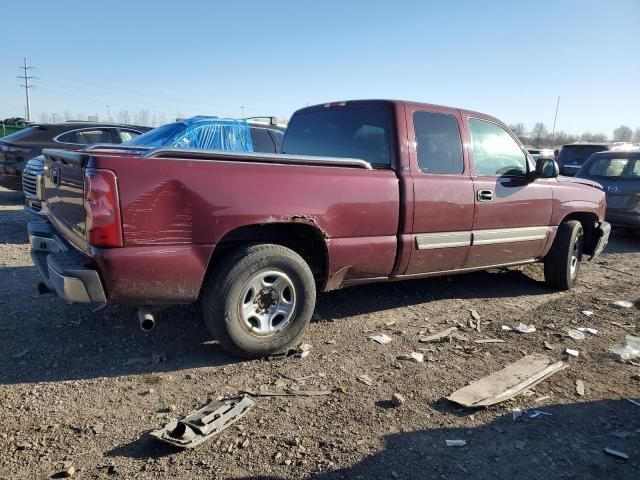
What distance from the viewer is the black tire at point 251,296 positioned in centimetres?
348

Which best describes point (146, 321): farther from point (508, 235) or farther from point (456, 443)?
point (508, 235)

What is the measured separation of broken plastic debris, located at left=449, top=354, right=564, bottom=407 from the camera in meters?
3.27

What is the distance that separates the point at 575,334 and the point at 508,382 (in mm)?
1445

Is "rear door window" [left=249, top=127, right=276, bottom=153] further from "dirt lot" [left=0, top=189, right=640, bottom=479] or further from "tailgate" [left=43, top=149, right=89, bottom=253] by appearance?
"tailgate" [left=43, top=149, right=89, bottom=253]

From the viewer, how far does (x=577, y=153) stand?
13.8 metres

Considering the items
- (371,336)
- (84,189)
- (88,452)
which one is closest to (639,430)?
(371,336)

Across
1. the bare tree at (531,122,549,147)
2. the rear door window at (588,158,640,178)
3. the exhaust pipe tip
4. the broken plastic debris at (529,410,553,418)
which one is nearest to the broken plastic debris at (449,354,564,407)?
the broken plastic debris at (529,410,553,418)

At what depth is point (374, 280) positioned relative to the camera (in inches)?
169

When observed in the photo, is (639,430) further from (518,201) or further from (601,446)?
(518,201)

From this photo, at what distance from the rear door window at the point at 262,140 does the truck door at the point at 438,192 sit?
13.2 ft

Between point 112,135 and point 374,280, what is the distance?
24.1 ft

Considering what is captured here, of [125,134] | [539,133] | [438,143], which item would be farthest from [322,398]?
[539,133]

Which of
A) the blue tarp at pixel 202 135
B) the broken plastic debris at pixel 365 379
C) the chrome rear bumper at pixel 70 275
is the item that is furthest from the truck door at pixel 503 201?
the chrome rear bumper at pixel 70 275

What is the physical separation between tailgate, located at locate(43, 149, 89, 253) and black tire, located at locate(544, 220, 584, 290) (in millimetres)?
4909
